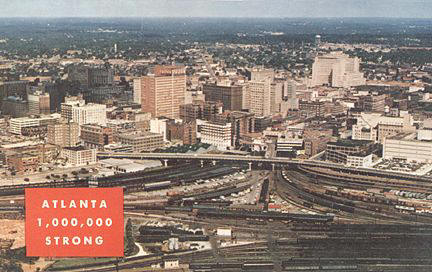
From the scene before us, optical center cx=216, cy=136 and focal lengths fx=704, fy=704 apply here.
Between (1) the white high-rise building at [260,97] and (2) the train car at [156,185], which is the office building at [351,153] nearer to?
(2) the train car at [156,185]

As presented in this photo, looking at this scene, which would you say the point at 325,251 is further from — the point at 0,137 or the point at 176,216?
the point at 0,137

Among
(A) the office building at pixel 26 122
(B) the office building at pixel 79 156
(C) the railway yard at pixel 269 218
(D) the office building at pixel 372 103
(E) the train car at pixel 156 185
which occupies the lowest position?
(C) the railway yard at pixel 269 218

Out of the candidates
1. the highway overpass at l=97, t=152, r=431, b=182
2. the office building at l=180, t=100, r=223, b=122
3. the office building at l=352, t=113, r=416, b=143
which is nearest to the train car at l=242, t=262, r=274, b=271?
the highway overpass at l=97, t=152, r=431, b=182

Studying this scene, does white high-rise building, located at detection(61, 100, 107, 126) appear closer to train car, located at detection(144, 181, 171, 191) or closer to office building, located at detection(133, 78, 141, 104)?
office building, located at detection(133, 78, 141, 104)

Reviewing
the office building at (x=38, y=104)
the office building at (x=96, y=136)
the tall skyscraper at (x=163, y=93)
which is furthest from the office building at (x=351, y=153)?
the office building at (x=38, y=104)

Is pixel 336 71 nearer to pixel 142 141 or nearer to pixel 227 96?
pixel 227 96
